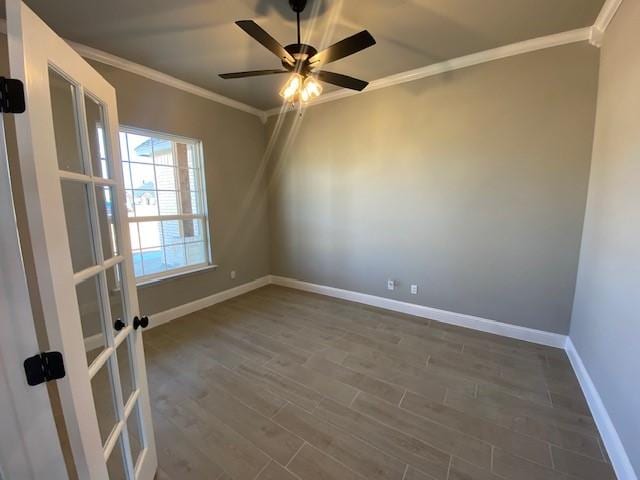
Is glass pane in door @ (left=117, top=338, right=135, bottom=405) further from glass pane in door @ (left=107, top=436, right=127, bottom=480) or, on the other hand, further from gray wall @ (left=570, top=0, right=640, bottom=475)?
gray wall @ (left=570, top=0, right=640, bottom=475)

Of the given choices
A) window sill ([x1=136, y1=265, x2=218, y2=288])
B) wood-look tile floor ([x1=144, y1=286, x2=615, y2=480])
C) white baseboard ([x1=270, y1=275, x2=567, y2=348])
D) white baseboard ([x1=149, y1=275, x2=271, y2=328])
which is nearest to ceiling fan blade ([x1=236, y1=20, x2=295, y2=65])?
wood-look tile floor ([x1=144, y1=286, x2=615, y2=480])

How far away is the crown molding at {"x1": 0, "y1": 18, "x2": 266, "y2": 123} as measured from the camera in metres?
2.45

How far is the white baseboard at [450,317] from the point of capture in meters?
2.67

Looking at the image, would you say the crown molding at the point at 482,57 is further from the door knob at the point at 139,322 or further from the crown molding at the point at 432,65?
the door knob at the point at 139,322

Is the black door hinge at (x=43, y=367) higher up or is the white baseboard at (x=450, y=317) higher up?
the black door hinge at (x=43, y=367)

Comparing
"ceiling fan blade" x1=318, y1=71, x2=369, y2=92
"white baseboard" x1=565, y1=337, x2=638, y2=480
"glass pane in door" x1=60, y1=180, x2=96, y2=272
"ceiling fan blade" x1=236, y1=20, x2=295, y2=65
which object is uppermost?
"ceiling fan blade" x1=236, y1=20, x2=295, y2=65

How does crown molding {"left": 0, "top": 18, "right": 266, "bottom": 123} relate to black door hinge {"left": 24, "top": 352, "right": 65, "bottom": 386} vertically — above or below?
above

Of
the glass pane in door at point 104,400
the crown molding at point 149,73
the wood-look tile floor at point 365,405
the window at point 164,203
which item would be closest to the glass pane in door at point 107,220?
the glass pane in door at point 104,400

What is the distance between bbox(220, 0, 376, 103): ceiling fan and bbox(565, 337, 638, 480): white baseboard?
8.36 feet

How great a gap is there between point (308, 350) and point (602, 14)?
3534 mm

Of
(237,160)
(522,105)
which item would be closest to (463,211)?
(522,105)

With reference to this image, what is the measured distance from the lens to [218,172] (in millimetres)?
3752

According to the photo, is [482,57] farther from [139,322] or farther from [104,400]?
[104,400]

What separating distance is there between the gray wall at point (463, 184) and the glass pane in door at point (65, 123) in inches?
116
